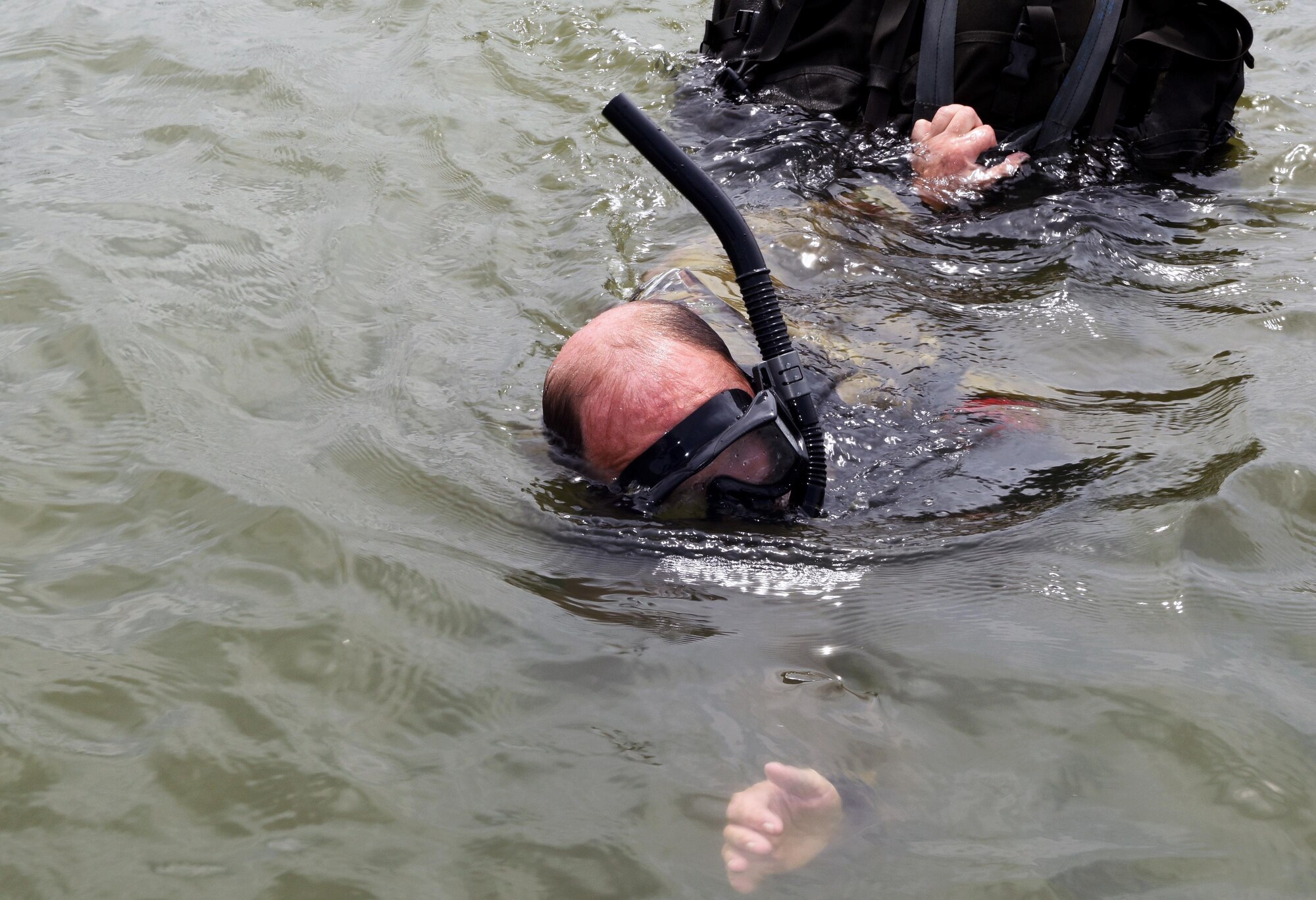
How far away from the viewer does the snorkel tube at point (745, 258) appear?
81.0 inches

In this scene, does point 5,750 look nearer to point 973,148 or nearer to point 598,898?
point 598,898

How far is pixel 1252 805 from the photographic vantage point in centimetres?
153

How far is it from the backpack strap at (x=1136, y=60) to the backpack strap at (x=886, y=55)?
0.73 m

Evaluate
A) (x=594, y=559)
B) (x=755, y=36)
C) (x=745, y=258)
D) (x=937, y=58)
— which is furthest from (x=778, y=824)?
(x=755, y=36)

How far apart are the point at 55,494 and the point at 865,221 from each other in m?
2.57

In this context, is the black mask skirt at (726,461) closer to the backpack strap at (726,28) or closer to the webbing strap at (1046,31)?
the webbing strap at (1046,31)

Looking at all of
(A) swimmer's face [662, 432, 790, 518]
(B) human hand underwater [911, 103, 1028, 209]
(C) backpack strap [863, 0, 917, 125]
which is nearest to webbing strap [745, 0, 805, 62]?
(C) backpack strap [863, 0, 917, 125]

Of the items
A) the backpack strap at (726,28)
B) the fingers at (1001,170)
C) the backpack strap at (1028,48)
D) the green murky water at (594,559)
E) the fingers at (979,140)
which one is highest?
the backpack strap at (1028,48)

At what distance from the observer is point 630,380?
89.4 inches

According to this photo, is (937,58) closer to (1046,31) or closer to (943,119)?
(943,119)

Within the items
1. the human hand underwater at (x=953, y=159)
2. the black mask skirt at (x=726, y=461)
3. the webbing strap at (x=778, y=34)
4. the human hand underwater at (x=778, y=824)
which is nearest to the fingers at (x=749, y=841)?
the human hand underwater at (x=778, y=824)

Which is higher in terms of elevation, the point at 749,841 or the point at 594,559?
the point at 749,841

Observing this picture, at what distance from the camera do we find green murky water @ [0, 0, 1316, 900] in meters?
1.53

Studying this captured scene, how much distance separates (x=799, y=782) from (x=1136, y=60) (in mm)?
3225
